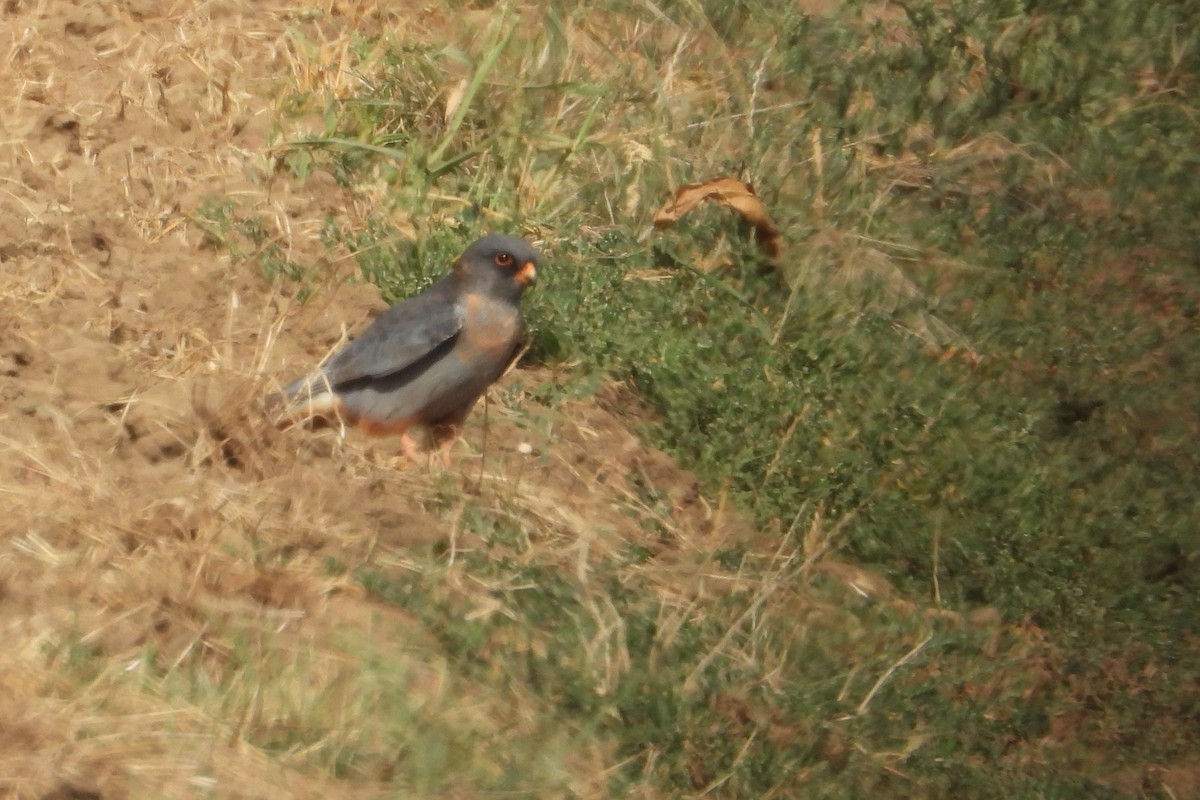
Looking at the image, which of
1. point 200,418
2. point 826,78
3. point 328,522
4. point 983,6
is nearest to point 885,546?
point 328,522

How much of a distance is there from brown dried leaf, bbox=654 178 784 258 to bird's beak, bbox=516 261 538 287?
664mm

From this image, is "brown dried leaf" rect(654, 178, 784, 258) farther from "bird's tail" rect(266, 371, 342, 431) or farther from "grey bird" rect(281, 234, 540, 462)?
"bird's tail" rect(266, 371, 342, 431)

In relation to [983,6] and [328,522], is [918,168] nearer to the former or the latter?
[983,6]

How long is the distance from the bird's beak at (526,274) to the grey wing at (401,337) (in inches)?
9.5

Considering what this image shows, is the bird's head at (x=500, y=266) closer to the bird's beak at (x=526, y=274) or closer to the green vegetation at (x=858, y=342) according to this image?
the bird's beak at (x=526, y=274)

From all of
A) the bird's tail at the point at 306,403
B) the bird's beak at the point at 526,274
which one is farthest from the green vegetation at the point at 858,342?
the bird's tail at the point at 306,403

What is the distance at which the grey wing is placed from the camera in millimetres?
5426

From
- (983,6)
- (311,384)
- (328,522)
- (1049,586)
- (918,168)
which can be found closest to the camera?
(328,522)

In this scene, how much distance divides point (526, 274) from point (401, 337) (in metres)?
0.53

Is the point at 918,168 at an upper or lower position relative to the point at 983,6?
lower

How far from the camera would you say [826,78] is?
6.89 metres

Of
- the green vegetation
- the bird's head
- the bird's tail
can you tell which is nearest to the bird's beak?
the bird's head

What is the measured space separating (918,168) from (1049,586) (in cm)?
227

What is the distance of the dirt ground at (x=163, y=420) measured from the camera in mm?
3617
